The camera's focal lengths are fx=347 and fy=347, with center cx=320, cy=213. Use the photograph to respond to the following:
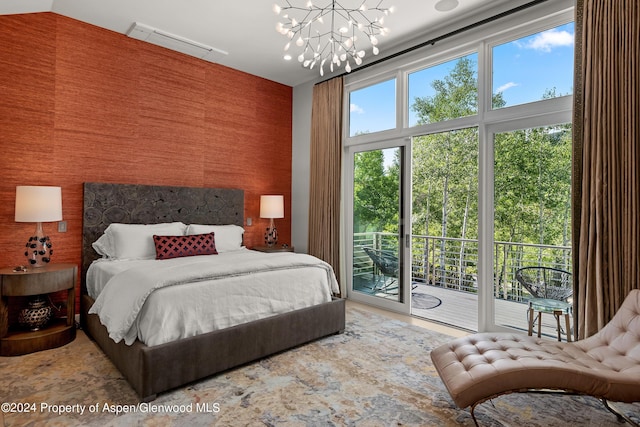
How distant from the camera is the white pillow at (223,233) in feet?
13.6

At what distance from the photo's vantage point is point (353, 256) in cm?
485

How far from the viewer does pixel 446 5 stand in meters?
3.34

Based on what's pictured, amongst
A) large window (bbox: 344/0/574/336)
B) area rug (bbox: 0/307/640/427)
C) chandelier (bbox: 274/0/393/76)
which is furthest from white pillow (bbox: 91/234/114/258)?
large window (bbox: 344/0/574/336)

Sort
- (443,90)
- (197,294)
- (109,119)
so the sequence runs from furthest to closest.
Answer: (443,90), (109,119), (197,294)

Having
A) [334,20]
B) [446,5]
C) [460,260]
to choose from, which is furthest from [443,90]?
[460,260]

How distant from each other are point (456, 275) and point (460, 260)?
0.86 ft

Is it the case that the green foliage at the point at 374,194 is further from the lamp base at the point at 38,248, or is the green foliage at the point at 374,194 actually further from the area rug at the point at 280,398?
the lamp base at the point at 38,248

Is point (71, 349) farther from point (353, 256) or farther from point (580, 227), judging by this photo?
point (580, 227)

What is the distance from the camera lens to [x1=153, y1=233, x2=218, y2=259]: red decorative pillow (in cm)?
359

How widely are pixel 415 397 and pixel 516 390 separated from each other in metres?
0.70

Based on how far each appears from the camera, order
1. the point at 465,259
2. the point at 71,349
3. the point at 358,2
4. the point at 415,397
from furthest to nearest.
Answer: the point at 465,259
the point at 358,2
the point at 71,349
the point at 415,397

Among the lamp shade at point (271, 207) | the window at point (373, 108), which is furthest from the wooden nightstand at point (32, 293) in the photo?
the window at point (373, 108)

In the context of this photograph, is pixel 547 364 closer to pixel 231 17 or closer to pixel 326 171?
pixel 326 171

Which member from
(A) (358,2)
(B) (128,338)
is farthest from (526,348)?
(A) (358,2)
